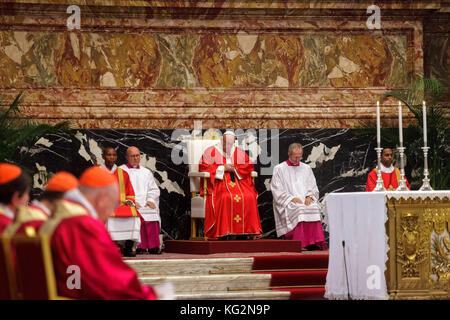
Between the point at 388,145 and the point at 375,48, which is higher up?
the point at 375,48

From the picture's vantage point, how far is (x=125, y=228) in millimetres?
11086

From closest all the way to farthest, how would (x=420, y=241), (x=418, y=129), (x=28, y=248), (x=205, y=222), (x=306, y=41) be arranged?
(x=28, y=248) → (x=420, y=241) → (x=205, y=222) → (x=418, y=129) → (x=306, y=41)

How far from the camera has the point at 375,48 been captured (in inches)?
536

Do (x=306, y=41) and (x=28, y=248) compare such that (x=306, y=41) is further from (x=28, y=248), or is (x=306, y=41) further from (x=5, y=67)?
(x=28, y=248)

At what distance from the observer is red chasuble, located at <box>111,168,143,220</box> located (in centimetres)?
1107

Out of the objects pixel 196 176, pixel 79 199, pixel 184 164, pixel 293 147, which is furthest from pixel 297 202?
pixel 79 199

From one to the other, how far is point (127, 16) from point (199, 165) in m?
2.87

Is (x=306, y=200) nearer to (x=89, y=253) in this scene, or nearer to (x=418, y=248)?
(x=418, y=248)

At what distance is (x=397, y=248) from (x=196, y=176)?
4194mm

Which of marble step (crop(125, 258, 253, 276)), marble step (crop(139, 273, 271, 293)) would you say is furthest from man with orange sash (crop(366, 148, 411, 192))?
marble step (crop(139, 273, 271, 293))

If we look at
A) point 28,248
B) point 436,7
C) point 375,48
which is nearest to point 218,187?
point 375,48

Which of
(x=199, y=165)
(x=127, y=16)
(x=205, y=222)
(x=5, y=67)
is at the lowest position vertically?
(x=205, y=222)

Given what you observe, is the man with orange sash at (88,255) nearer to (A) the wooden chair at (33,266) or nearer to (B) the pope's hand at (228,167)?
(A) the wooden chair at (33,266)

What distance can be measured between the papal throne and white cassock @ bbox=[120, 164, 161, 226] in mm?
525
